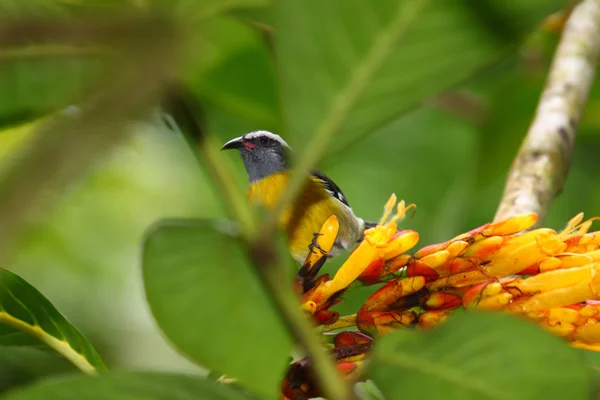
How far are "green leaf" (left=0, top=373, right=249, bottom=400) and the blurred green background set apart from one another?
162cm

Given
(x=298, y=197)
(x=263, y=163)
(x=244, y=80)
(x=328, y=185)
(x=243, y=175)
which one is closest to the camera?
(x=298, y=197)

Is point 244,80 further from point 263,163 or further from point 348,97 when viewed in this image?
point 348,97

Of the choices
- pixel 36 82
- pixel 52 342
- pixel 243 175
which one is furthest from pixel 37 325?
pixel 243 175

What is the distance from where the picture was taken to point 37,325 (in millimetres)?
1301

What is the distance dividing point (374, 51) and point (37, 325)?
31.4 inches

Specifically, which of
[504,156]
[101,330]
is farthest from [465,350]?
[101,330]

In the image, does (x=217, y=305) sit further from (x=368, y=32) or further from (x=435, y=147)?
(x=435, y=147)

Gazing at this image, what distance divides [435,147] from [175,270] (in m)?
3.76

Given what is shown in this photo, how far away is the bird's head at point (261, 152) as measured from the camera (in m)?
2.06

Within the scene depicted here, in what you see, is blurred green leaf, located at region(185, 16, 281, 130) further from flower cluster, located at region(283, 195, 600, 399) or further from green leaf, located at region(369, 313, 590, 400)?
green leaf, located at region(369, 313, 590, 400)

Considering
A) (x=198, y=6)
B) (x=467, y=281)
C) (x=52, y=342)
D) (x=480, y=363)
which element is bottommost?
(x=480, y=363)

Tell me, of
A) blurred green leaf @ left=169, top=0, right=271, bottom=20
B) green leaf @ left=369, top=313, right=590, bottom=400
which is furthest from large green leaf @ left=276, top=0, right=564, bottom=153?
green leaf @ left=369, top=313, right=590, bottom=400

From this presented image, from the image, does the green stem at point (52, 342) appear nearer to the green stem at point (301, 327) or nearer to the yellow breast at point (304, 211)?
the yellow breast at point (304, 211)

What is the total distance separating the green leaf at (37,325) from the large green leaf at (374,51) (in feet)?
2.17
